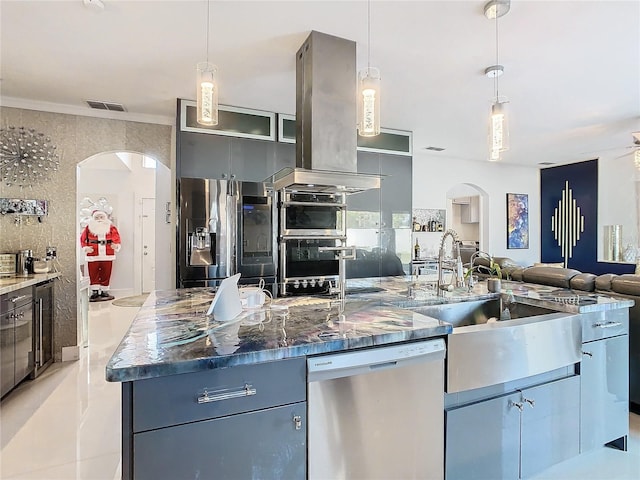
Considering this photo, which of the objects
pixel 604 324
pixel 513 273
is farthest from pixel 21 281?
pixel 513 273

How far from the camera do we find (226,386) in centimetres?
124

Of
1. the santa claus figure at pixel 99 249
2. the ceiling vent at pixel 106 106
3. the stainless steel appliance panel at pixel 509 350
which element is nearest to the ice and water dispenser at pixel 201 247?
the ceiling vent at pixel 106 106

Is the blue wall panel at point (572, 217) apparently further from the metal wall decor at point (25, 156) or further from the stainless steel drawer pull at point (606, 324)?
the metal wall decor at point (25, 156)

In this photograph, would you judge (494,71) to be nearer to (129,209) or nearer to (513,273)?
(513,273)

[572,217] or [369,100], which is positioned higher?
[369,100]

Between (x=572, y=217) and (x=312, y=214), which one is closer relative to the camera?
(x=312, y=214)

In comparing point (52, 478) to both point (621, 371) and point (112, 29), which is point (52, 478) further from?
point (621, 371)

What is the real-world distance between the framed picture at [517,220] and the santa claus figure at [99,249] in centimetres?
823

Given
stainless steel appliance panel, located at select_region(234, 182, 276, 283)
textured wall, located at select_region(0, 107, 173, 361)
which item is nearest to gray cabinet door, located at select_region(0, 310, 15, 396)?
textured wall, located at select_region(0, 107, 173, 361)

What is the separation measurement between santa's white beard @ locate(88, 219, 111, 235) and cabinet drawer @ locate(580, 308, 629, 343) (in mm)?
8151

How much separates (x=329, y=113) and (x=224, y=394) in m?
1.84

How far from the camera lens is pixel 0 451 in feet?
7.32

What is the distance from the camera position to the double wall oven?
3877 millimetres

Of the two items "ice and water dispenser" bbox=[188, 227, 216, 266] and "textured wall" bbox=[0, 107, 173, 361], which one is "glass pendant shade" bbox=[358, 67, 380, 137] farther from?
"textured wall" bbox=[0, 107, 173, 361]
